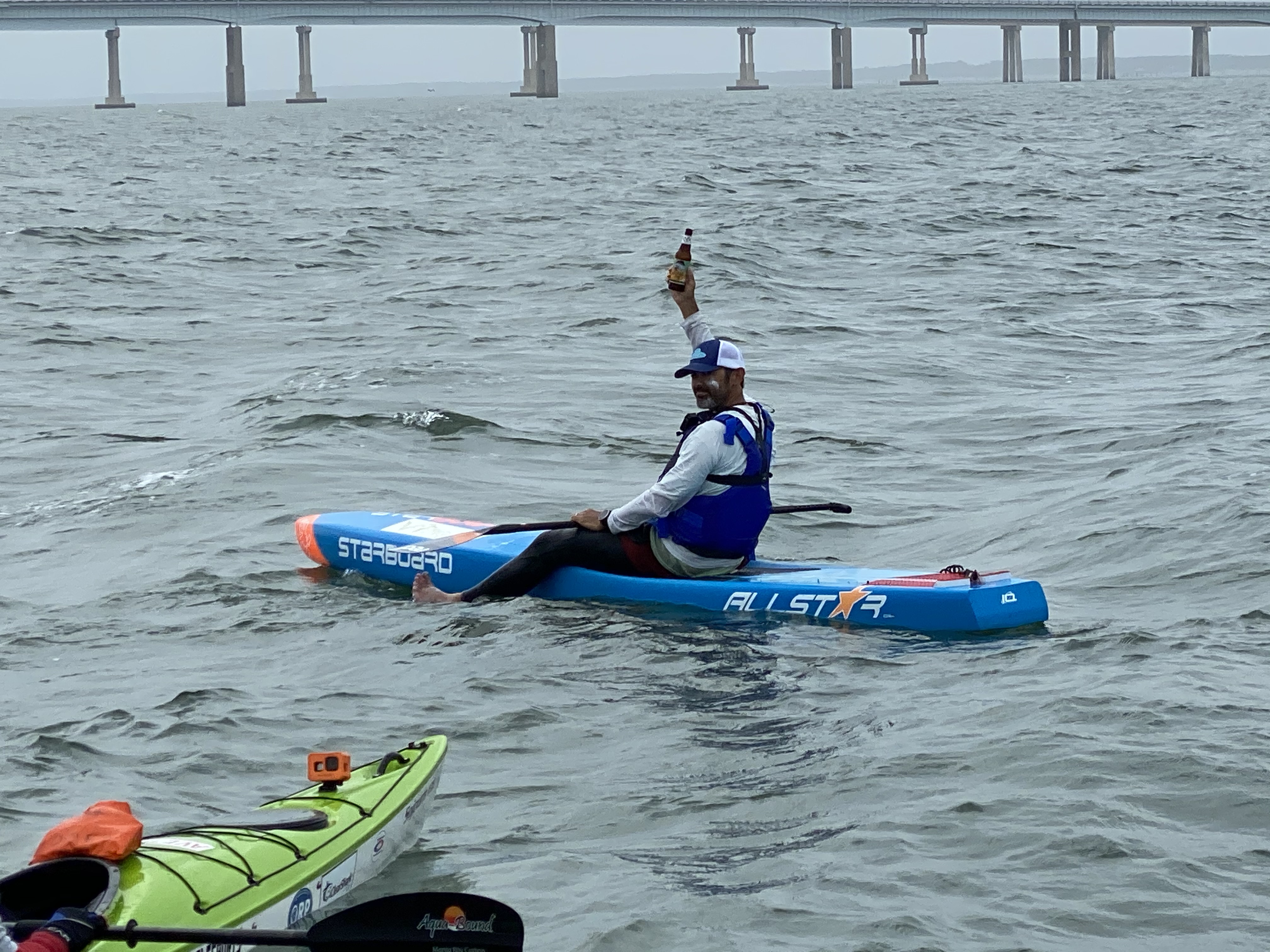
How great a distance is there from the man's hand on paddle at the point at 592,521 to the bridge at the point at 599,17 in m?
75.7

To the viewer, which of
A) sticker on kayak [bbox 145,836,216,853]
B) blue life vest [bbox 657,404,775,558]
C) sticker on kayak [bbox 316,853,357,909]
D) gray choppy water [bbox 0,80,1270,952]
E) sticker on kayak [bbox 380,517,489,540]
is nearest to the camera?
sticker on kayak [bbox 145,836,216,853]

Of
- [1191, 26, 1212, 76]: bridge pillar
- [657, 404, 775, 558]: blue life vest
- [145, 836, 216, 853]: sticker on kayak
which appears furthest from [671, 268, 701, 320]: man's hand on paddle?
[1191, 26, 1212, 76]: bridge pillar

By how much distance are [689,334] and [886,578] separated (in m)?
1.46

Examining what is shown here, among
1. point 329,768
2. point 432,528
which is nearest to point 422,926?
point 329,768

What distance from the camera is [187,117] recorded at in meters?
85.8

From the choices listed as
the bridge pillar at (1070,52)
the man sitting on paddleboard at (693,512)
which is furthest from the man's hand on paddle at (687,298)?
the bridge pillar at (1070,52)

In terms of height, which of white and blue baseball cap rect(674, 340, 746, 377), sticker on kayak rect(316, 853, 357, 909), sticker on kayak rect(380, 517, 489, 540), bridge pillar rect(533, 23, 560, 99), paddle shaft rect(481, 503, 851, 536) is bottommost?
sticker on kayak rect(316, 853, 357, 909)

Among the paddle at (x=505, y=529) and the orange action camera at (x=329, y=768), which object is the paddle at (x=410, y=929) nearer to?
the orange action camera at (x=329, y=768)

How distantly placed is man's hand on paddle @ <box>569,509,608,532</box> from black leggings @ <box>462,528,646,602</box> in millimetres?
38

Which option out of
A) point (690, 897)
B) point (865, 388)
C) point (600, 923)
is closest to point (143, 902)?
point (600, 923)

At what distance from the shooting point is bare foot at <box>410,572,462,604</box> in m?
7.77

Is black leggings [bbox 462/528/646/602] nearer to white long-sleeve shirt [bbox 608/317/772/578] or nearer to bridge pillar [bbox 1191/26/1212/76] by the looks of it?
white long-sleeve shirt [bbox 608/317/772/578]

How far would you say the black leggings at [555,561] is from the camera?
7.55 m

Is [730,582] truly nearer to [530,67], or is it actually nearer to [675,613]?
[675,613]
